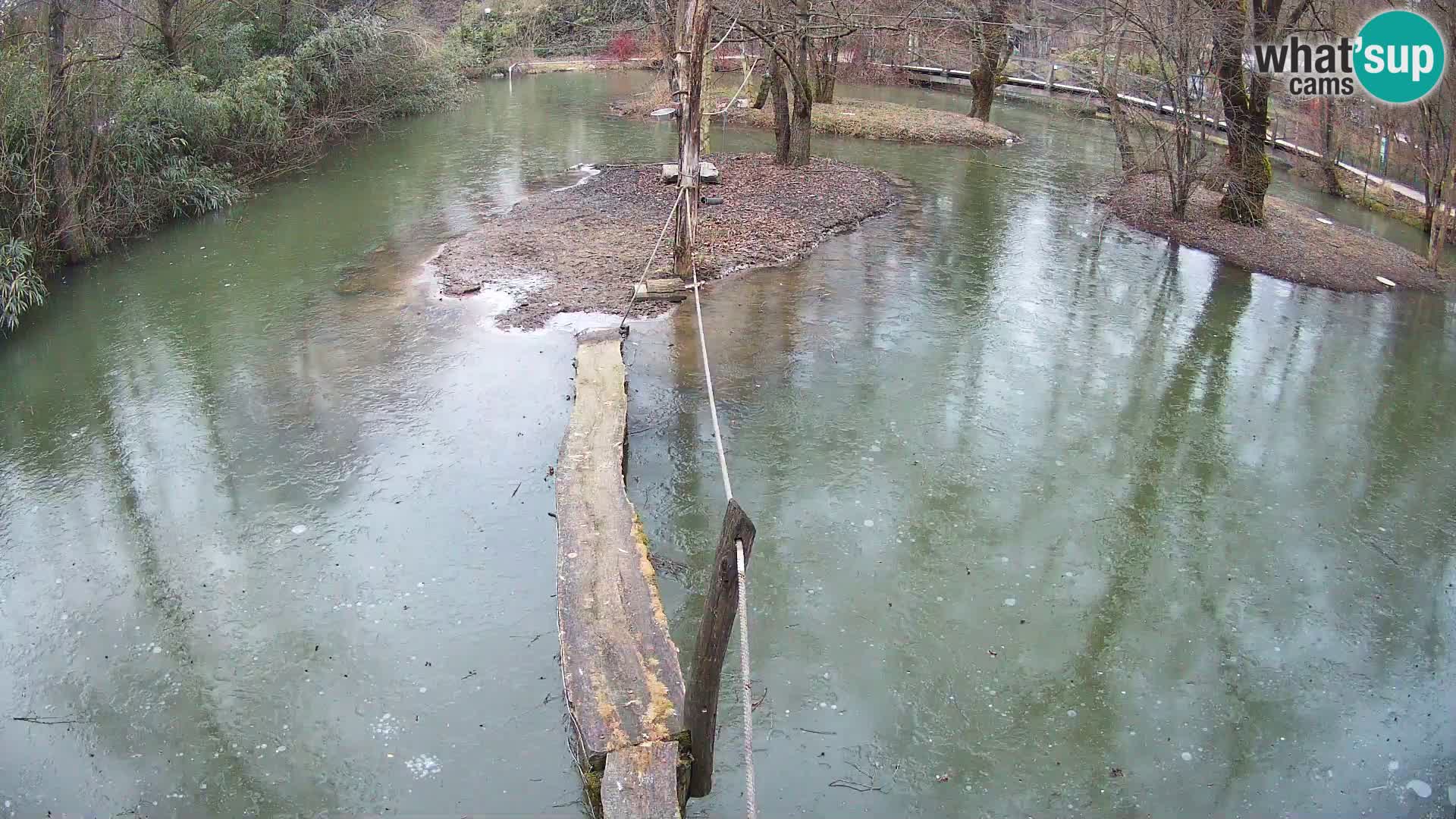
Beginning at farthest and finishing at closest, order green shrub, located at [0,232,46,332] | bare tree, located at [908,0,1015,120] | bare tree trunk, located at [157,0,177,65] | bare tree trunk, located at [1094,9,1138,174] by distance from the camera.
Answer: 1. bare tree, located at [908,0,1015,120]
2. bare tree trunk, located at [157,0,177,65]
3. bare tree trunk, located at [1094,9,1138,174]
4. green shrub, located at [0,232,46,332]

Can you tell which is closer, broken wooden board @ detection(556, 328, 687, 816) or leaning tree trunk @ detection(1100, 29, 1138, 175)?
broken wooden board @ detection(556, 328, 687, 816)

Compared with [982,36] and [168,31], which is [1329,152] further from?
[168,31]

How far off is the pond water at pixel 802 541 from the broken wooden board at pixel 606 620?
1.56 feet

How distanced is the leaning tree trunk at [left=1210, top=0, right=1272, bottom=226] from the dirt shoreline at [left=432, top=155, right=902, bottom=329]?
464cm

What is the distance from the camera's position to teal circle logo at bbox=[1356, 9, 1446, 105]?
39.8ft

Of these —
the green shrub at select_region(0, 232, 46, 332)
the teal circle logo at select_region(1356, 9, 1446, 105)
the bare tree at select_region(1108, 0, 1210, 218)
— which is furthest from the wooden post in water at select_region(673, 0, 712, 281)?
the teal circle logo at select_region(1356, 9, 1446, 105)

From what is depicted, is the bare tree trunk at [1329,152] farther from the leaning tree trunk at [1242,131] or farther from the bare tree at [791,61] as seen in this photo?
the bare tree at [791,61]

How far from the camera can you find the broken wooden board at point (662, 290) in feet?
30.7

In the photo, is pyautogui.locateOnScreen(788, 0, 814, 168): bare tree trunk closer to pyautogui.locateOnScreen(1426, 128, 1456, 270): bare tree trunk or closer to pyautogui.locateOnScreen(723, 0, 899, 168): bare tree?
pyautogui.locateOnScreen(723, 0, 899, 168): bare tree

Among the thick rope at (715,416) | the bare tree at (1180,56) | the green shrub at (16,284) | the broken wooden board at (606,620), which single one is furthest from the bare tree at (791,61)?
the green shrub at (16,284)

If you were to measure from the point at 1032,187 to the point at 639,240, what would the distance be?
24.6ft

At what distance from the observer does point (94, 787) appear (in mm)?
4445

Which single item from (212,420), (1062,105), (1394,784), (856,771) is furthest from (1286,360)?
(1062,105)

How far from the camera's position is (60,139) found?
11438 millimetres
